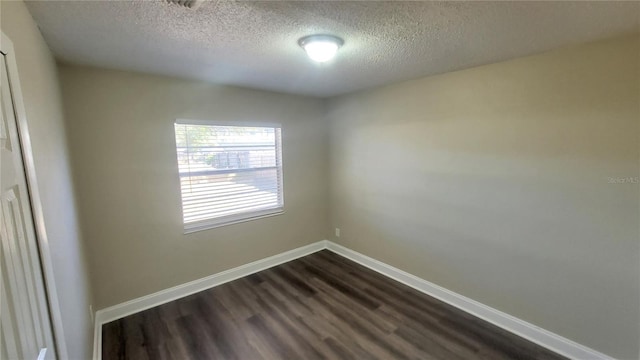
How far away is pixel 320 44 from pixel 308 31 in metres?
0.13

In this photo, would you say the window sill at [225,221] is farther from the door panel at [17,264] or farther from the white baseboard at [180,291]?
the door panel at [17,264]

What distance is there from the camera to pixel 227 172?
10.7 ft

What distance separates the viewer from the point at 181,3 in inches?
53.4

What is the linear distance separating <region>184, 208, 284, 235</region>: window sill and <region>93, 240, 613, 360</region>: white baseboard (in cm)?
58

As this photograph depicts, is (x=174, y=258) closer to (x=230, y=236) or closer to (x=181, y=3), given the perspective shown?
(x=230, y=236)

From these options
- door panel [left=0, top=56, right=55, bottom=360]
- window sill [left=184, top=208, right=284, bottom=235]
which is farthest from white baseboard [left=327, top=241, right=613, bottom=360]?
door panel [left=0, top=56, right=55, bottom=360]

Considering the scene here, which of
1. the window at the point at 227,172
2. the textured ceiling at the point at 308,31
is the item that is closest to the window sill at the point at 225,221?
the window at the point at 227,172

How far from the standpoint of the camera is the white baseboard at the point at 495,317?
2.12m

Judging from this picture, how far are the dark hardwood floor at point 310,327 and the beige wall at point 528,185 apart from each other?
0.35 meters

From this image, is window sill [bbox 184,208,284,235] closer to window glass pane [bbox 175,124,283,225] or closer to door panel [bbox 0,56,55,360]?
window glass pane [bbox 175,124,283,225]

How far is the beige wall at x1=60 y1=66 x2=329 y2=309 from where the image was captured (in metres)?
2.40

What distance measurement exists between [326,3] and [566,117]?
1954mm

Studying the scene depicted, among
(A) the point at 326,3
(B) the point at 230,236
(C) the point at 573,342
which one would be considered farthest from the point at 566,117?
(B) the point at 230,236

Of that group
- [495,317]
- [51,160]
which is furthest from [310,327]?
[51,160]
